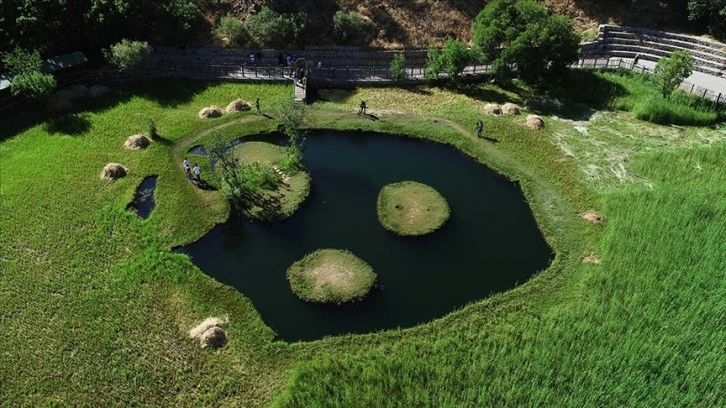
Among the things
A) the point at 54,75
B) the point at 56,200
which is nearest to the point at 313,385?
the point at 56,200

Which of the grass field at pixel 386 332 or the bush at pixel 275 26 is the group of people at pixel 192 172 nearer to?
the grass field at pixel 386 332

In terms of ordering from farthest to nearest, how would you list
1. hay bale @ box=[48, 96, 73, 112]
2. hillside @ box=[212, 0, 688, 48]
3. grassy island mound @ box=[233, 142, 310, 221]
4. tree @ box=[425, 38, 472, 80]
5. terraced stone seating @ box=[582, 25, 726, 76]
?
hillside @ box=[212, 0, 688, 48] < terraced stone seating @ box=[582, 25, 726, 76] < tree @ box=[425, 38, 472, 80] < hay bale @ box=[48, 96, 73, 112] < grassy island mound @ box=[233, 142, 310, 221]

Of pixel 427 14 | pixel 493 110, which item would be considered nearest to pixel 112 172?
pixel 493 110

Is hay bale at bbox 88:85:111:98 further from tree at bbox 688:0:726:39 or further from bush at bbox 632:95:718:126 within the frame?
tree at bbox 688:0:726:39

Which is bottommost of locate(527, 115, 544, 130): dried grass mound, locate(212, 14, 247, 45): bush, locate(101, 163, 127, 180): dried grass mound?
locate(101, 163, 127, 180): dried grass mound

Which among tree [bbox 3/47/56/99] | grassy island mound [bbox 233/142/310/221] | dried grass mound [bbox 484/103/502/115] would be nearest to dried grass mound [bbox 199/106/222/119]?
grassy island mound [bbox 233/142/310/221]

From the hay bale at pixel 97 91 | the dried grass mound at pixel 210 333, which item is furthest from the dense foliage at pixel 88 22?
the dried grass mound at pixel 210 333
